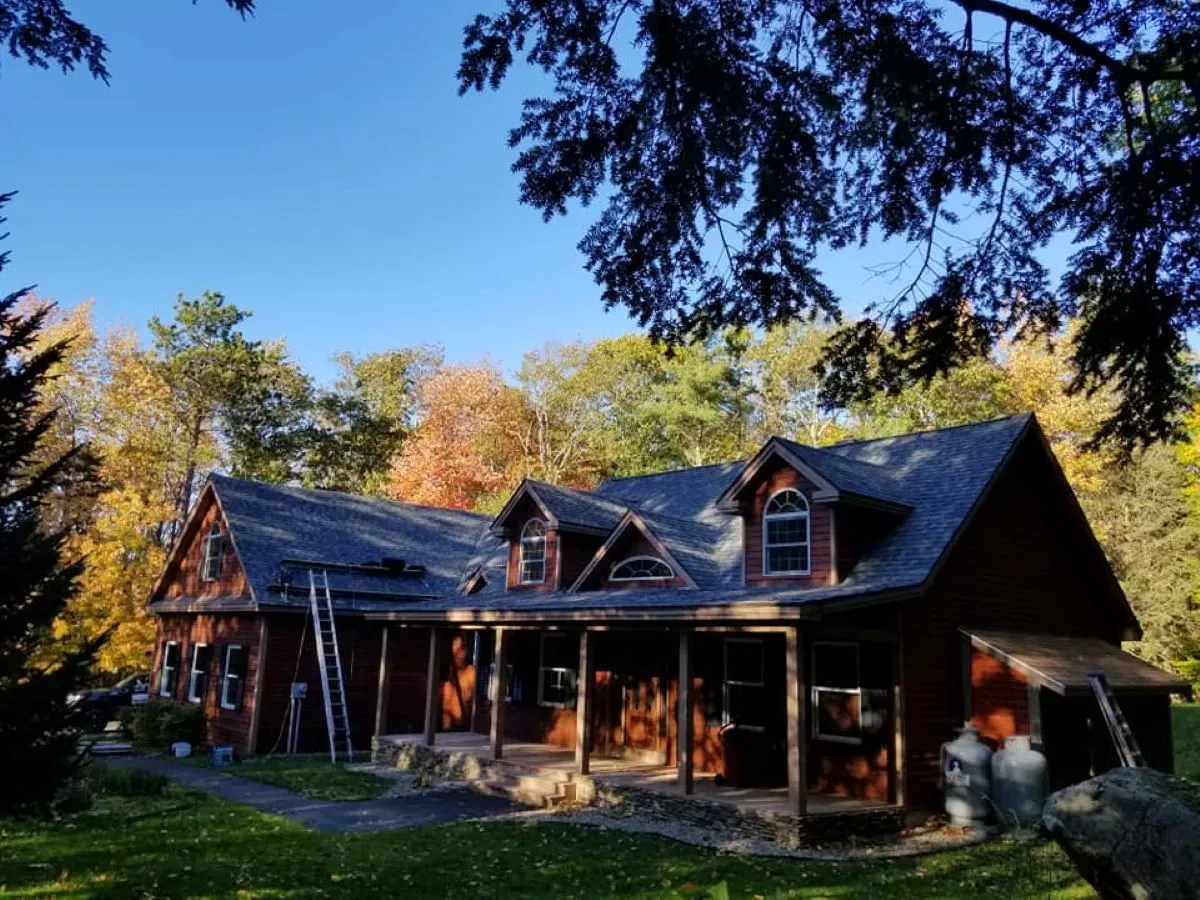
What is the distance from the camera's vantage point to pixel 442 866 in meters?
9.64

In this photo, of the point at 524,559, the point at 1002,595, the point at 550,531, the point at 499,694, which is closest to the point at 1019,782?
the point at 1002,595

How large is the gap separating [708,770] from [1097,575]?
28.0 feet

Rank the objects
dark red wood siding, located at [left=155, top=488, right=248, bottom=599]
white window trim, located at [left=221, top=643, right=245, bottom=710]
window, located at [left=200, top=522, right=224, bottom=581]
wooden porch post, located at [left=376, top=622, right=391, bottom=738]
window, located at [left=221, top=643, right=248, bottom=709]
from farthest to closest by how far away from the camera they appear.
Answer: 1. window, located at [left=200, top=522, right=224, bottom=581]
2. dark red wood siding, located at [left=155, top=488, right=248, bottom=599]
3. white window trim, located at [left=221, top=643, right=245, bottom=710]
4. window, located at [left=221, top=643, right=248, bottom=709]
5. wooden porch post, located at [left=376, top=622, right=391, bottom=738]

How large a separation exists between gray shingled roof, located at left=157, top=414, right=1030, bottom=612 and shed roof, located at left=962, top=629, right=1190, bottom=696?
6.11 feet

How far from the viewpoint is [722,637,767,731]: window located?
14734 mm

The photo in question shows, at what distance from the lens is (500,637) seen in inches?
647

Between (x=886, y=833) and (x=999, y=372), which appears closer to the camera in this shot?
(x=886, y=833)

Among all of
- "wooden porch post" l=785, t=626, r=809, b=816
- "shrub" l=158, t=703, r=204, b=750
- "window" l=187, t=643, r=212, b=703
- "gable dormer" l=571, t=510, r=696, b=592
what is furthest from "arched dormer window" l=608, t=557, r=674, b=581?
"window" l=187, t=643, r=212, b=703

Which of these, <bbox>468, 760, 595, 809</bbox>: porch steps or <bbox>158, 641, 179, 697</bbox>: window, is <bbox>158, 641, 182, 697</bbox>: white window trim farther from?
<bbox>468, 760, 595, 809</bbox>: porch steps

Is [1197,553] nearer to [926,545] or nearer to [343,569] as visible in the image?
[926,545]

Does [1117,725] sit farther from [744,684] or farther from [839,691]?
[744,684]

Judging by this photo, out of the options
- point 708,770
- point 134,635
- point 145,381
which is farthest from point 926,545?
point 145,381

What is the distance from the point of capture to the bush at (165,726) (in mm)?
20859

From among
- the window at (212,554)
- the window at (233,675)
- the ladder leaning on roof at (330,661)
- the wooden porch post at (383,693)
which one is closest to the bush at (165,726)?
the window at (233,675)
